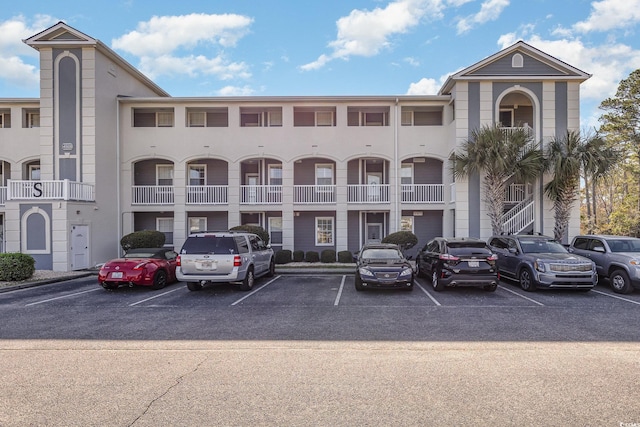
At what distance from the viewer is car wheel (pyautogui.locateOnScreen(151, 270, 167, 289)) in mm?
12603

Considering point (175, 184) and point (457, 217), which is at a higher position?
point (175, 184)

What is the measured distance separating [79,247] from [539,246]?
19.3m

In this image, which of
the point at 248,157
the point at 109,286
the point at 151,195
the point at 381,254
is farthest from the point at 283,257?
the point at 109,286

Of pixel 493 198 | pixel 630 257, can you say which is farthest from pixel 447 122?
pixel 630 257

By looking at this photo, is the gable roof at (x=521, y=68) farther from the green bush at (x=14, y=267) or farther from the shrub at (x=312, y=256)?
the green bush at (x=14, y=267)

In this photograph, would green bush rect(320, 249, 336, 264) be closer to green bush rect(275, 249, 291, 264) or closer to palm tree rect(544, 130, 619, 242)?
green bush rect(275, 249, 291, 264)

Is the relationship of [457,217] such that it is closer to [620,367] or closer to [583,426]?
[620,367]

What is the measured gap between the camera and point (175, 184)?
21.2 m

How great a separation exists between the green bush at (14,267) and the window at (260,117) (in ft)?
41.6

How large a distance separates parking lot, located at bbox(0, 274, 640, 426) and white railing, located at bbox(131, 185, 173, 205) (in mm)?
11173

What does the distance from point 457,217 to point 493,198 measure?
1874 millimetres

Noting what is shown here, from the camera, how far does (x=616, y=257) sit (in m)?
12.1

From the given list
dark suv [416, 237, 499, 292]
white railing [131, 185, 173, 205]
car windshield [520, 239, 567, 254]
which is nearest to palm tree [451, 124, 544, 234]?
car windshield [520, 239, 567, 254]

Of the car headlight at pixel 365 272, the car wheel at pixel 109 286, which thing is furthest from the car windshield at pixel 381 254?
the car wheel at pixel 109 286
